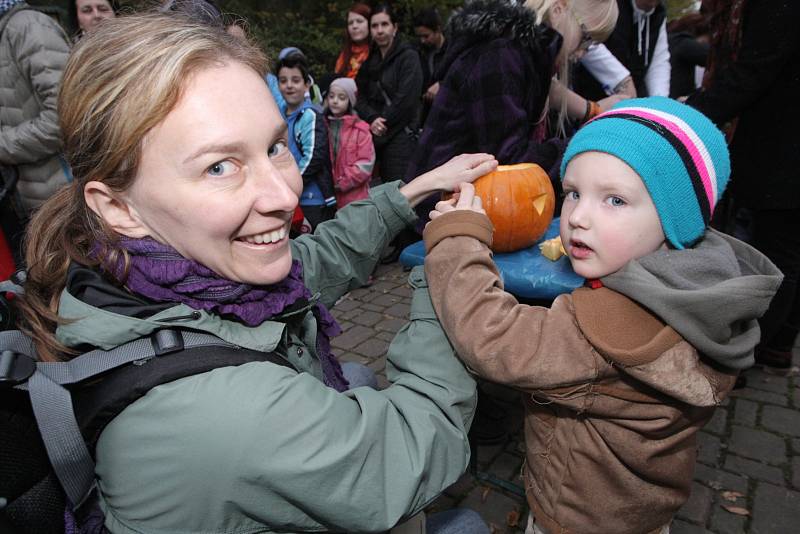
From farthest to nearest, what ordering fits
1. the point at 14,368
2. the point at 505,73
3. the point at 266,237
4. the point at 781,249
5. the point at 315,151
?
the point at 315,151 → the point at 781,249 → the point at 505,73 → the point at 266,237 → the point at 14,368

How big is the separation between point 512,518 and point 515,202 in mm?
1659

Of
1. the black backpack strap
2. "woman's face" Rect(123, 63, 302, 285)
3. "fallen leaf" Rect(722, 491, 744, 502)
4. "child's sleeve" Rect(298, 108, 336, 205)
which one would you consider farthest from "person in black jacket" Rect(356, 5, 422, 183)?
the black backpack strap

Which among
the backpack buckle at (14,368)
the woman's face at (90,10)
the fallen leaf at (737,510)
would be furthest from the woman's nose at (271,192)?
the woman's face at (90,10)

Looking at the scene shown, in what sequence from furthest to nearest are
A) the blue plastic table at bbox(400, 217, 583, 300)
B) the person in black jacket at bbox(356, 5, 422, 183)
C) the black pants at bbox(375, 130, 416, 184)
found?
the black pants at bbox(375, 130, 416, 184) → the person in black jacket at bbox(356, 5, 422, 183) → the blue plastic table at bbox(400, 217, 583, 300)

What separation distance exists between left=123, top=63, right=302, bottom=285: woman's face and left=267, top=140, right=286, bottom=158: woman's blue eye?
0.02 m

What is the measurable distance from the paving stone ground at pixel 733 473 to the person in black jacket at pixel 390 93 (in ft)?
11.0

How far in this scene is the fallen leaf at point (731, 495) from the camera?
2.73m

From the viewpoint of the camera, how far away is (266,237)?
1.30 meters

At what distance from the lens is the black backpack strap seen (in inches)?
38.7

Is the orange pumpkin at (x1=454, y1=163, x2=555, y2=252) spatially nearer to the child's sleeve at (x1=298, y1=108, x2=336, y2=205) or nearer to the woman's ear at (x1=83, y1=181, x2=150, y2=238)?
the woman's ear at (x1=83, y1=181, x2=150, y2=238)

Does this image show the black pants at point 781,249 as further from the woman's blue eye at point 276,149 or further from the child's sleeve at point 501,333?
the woman's blue eye at point 276,149

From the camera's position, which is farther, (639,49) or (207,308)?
(639,49)

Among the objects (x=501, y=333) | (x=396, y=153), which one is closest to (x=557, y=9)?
(x=501, y=333)

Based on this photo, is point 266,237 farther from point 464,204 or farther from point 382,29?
point 382,29
